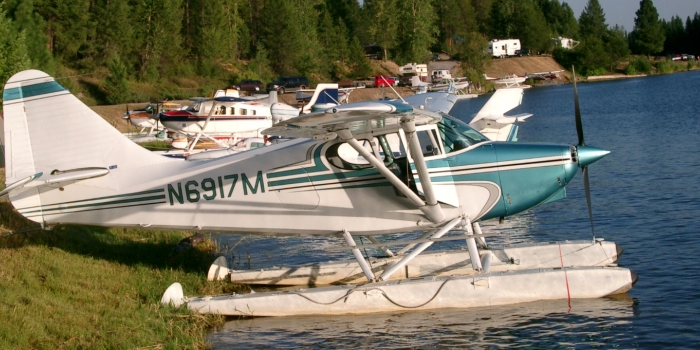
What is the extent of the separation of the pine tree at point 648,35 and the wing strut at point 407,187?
396 feet

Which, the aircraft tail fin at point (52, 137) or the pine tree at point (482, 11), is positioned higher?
the pine tree at point (482, 11)

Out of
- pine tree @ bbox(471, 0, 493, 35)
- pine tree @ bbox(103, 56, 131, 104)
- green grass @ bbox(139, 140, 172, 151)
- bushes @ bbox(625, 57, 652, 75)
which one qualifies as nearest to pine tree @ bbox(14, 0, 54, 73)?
pine tree @ bbox(103, 56, 131, 104)

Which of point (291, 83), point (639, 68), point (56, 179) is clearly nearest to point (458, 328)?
point (56, 179)

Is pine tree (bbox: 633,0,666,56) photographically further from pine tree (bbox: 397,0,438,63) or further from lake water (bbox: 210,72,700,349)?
lake water (bbox: 210,72,700,349)

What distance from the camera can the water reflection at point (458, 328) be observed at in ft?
28.2

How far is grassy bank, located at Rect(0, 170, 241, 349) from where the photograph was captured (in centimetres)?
817

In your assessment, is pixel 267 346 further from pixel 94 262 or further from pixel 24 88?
pixel 24 88

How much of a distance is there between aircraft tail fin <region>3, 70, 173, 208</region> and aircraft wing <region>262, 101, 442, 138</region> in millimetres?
2857

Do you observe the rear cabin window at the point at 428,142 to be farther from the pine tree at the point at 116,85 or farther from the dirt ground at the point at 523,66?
the dirt ground at the point at 523,66

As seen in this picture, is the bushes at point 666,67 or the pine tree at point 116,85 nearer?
the pine tree at point 116,85

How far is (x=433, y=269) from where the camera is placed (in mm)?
11078

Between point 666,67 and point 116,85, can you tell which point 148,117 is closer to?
point 116,85

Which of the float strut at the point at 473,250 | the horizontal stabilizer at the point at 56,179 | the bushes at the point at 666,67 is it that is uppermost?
the horizontal stabilizer at the point at 56,179

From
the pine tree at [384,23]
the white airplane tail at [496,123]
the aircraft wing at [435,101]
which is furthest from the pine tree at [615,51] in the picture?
the aircraft wing at [435,101]
